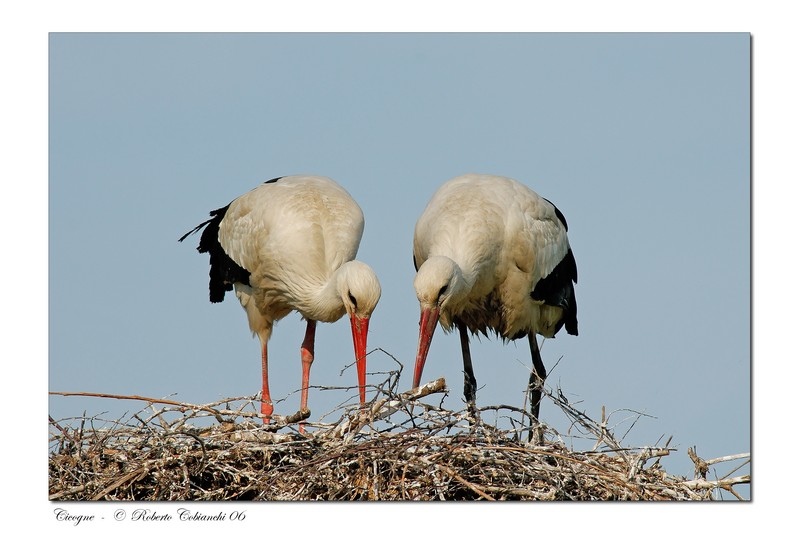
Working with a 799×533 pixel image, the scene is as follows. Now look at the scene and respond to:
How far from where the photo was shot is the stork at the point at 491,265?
19.4 feet

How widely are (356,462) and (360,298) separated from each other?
122 centimetres

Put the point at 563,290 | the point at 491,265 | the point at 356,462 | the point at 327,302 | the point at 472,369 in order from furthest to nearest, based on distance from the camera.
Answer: the point at 472,369 → the point at 563,290 → the point at 491,265 → the point at 327,302 → the point at 356,462

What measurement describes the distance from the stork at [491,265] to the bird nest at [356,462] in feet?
2.88

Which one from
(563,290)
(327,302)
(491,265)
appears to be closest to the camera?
(327,302)

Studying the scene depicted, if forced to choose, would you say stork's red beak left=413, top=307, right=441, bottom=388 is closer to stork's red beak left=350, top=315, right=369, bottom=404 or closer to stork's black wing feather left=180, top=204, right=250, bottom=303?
stork's red beak left=350, top=315, right=369, bottom=404

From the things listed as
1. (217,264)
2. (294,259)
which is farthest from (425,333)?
(217,264)

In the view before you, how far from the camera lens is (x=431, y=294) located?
5832 mm

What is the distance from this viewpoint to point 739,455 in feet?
17.0

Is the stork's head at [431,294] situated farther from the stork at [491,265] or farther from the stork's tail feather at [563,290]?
the stork's tail feather at [563,290]

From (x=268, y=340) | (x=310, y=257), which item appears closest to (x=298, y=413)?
(x=310, y=257)

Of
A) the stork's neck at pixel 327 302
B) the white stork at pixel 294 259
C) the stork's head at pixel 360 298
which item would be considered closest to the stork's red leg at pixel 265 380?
the white stork at pixel 294 259

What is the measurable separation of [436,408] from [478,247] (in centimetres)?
144

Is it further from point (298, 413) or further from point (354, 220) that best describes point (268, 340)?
point (298, 413)

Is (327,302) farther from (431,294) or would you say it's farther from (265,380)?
(265,380)
